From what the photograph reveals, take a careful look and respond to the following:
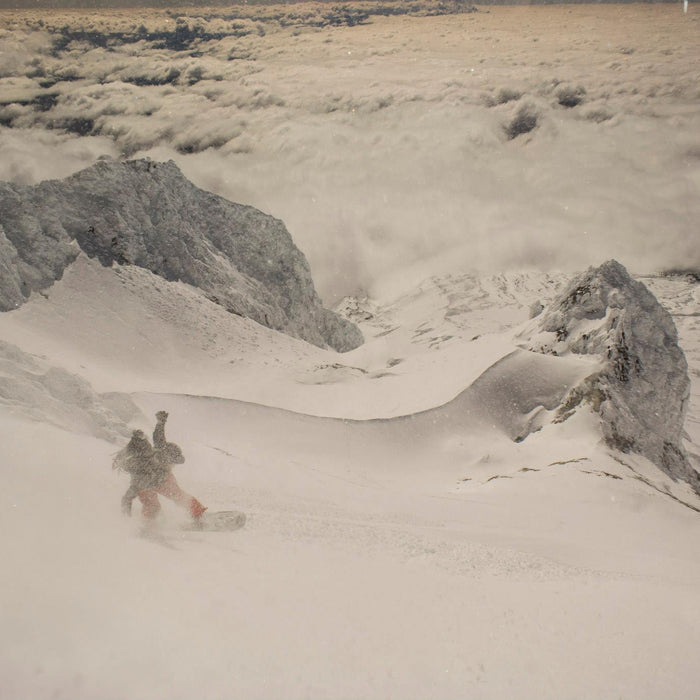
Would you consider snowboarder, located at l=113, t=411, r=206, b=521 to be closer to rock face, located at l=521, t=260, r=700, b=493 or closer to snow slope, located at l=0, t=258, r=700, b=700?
snow slope, located at l=0, t=258, r=700, b=700

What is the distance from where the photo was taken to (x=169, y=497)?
24.2 feet

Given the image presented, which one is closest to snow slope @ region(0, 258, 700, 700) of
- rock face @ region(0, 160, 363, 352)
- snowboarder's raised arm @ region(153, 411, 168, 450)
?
snowboarder's raised arm @ region(153, 411, 168, 450)

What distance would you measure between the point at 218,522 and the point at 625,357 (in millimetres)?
23045

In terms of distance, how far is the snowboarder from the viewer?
6.85 meters

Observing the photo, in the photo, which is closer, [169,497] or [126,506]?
[126,506]

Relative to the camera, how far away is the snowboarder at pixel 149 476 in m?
6.85

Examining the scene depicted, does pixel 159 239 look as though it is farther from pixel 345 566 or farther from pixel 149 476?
pixel 345 566

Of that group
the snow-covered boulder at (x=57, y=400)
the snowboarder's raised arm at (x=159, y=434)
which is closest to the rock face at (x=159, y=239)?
the snow-covered boulder at (x=57, y=400)

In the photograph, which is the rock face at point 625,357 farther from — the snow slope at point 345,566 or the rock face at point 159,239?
the rock face at point 159,239

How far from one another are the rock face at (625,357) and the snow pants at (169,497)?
1832 centimetres

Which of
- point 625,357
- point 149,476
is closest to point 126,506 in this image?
point 149,476

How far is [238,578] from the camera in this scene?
5301mm

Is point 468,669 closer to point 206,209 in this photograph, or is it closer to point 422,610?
point 422,610

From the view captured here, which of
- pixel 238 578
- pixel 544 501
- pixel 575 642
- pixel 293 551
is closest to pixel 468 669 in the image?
pixel 575 642
